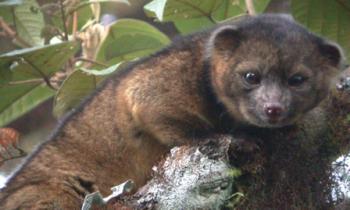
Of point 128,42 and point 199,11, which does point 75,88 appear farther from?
point 199,11

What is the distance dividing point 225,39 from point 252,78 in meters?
0.32

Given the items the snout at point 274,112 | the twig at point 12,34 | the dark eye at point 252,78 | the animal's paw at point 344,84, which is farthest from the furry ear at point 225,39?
the twig at point 12,34

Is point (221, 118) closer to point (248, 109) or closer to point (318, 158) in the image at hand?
point (248, 109)

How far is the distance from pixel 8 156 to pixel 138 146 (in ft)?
2.90

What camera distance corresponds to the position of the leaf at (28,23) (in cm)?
624

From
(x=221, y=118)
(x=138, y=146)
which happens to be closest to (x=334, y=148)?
(x=221, y=118)

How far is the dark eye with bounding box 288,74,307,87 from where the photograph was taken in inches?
198

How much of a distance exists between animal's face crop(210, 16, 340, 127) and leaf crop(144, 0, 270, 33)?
612 mm

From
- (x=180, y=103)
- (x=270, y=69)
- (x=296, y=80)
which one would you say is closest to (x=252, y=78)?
(x=270, y=69)

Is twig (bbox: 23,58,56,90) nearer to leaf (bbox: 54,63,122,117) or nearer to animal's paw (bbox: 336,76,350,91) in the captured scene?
leaf (bbox: 54,63,122,117)

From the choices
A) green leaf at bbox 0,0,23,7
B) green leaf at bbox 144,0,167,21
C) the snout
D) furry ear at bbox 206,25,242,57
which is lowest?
the snout

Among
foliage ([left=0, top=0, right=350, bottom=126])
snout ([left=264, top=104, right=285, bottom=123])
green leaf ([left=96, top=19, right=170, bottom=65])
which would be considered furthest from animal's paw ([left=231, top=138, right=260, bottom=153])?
green leaf ([left=96, top=19, right=170, bottom=65])

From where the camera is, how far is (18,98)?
6.12 metres

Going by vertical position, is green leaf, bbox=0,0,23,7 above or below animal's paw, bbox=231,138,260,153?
above
